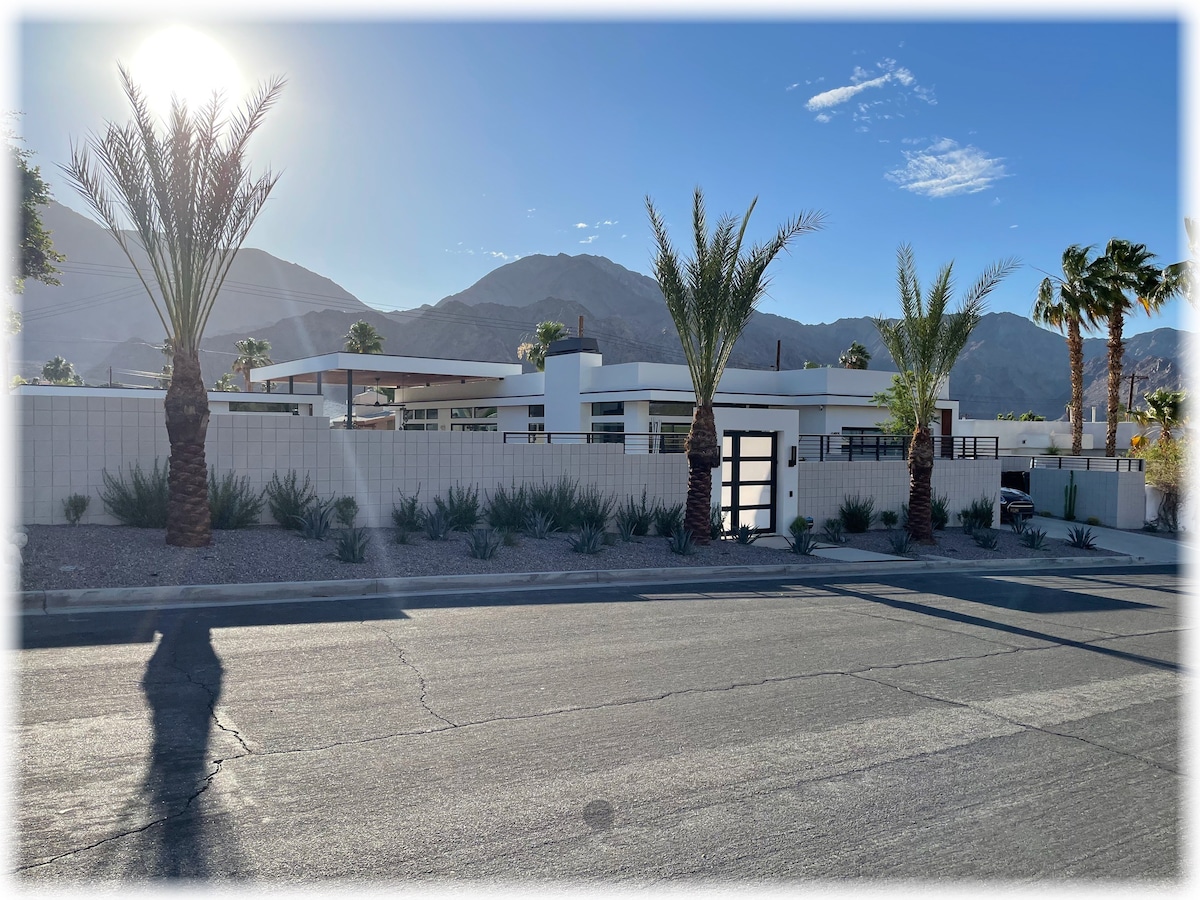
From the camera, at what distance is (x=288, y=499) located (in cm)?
1490

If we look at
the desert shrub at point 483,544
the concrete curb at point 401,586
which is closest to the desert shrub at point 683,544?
the concrete curb at point 401,586

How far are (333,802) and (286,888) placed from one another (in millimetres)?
920

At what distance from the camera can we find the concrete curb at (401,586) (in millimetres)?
10047

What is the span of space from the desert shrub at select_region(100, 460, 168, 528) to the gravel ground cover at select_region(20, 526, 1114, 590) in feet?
0.96

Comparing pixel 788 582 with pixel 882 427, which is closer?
pixel 788 582

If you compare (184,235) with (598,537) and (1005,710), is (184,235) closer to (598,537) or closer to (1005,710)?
(598,537)

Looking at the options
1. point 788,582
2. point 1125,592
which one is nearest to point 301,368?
point 788,582

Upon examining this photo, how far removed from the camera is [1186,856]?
186 inches

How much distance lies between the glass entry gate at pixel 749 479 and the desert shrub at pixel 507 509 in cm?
472

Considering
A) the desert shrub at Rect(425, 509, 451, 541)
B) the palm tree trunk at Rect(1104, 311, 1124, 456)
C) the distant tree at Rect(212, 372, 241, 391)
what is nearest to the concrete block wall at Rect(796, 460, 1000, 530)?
the desert shrub at Rect(425, 509, 451, 541)

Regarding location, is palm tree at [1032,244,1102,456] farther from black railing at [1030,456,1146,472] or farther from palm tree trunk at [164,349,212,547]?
palm tree trunk at [164,349,212,547]

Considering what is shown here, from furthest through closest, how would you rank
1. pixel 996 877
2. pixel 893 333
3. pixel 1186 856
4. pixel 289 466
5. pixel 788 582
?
pixel 893 333 → pixel 289 466 → pixel 788 582 → pixel 1186 856 → pixel 996 877

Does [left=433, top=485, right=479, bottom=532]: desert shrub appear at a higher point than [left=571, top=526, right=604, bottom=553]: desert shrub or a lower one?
higher

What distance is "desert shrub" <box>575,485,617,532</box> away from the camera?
1752 centimetres
